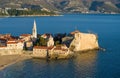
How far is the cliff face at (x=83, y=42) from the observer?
1987 inches

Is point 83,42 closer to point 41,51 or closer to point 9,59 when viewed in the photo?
point 41,51

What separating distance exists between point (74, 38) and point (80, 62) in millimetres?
7994

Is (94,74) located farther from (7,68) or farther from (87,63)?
(7,68)

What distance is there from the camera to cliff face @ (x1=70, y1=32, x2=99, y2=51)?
1987 inches

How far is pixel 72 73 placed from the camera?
38.2 m

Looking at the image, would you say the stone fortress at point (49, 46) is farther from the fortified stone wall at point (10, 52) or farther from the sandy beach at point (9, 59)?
the sandy beach at point (9, 59)

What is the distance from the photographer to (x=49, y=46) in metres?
47.6

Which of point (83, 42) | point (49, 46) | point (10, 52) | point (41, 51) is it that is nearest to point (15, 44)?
point (10, 52)

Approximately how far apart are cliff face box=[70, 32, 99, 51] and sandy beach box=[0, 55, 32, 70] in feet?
22.9

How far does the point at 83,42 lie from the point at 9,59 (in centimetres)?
1126

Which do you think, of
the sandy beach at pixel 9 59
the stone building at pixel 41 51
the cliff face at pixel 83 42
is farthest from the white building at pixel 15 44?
the cliff face at pixel 83 42

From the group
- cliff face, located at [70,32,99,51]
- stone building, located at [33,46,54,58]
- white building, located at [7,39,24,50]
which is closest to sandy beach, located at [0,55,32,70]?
stone building, located at [33,46,54,58]

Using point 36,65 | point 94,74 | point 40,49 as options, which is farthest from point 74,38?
point 94,74

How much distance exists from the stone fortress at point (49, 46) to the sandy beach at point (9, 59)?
1.08 metres
